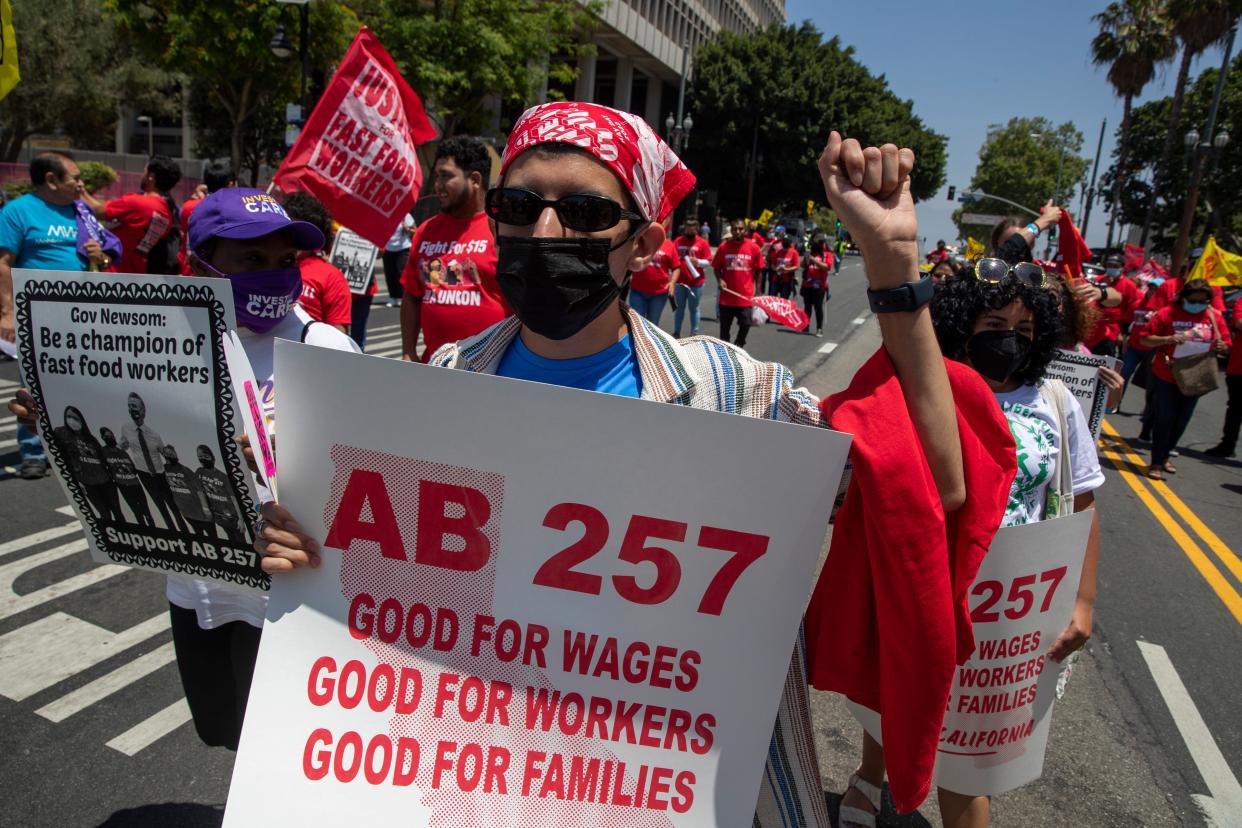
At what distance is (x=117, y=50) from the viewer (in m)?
33.6

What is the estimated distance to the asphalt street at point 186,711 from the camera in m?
2.76

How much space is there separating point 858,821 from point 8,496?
17.6 feet

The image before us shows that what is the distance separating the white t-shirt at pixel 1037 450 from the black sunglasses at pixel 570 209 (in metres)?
1.41

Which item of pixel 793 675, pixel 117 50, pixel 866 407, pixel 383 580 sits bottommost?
pixel 793 675

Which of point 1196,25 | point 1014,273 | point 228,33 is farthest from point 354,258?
point 1196,25

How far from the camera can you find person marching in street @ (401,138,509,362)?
4367 mm

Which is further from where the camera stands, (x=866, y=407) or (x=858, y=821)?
(x=858, y=821)

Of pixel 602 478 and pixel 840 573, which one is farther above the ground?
pixel 602 478

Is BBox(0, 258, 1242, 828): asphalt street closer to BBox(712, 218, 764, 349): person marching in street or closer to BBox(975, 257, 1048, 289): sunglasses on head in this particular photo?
BBox(975, 257, 1048, 289): sunglasses on head

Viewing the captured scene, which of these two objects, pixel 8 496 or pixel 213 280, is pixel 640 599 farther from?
pixel 8 496

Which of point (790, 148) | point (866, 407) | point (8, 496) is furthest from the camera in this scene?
point (790, 148)

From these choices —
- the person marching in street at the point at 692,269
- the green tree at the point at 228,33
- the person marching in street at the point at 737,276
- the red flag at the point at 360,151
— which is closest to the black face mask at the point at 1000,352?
the red flag at the point at 360,151

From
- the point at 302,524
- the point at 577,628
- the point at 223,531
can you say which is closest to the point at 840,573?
the point at 577,628

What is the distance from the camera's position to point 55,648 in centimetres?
354
